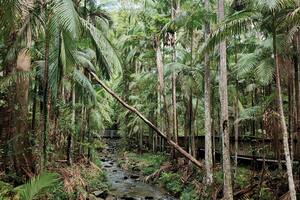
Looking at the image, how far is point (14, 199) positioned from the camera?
28.0 ft

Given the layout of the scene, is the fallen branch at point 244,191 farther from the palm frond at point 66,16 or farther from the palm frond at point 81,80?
the palm frond at point 66,16

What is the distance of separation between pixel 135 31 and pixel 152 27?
4.59 feet

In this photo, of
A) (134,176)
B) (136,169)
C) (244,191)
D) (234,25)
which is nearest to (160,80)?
(134,176)

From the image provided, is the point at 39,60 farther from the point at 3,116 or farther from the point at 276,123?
the point at 276,123

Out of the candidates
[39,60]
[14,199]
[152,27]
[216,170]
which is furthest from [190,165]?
[14,199]

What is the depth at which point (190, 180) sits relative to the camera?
1680 cm

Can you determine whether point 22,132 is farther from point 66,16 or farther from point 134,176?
point 134,176

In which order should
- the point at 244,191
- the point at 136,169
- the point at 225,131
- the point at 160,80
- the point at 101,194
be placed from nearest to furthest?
the point at 225,131
the point at 244,191
the point at 101,194
the point at 160,80
the point at 136,169

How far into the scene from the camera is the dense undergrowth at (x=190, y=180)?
1249 centimetres

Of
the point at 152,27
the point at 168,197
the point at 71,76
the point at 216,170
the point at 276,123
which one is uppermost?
the point at 152,27

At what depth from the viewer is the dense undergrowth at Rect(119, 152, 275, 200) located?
12.5 meters

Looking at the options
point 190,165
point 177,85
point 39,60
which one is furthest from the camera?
point 177,85

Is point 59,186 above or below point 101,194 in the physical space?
above

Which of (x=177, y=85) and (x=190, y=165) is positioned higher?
(x=177, y=85)
